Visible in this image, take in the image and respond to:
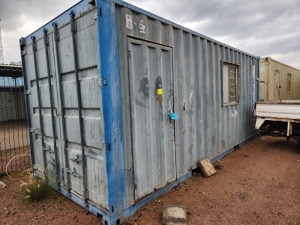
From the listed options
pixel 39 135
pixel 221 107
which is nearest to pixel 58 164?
pixel 39 135

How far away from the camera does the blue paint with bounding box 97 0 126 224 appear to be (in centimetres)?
263

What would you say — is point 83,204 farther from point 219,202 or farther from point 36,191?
point 219,202

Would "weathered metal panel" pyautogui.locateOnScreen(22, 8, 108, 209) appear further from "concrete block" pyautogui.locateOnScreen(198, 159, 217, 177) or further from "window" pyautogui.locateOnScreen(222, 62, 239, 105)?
"window" pyautogui.locateOnScreen(222, 62, 239, 105)

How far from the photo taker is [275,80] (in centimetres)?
1025

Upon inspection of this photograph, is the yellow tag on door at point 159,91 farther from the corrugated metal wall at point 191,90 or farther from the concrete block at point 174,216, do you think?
the concrete block at point 174,216

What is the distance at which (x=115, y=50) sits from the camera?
2766mm

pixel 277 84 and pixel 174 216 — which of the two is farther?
pixel 277 84

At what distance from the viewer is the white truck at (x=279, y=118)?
579cm

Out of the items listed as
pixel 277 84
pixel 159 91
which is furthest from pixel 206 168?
pixel 277 84

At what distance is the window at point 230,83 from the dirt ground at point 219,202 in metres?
1.95

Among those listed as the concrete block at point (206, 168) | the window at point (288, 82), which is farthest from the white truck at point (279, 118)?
the window at point (288, 82)

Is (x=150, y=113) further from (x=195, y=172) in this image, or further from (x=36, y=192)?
(x=36, y=192)

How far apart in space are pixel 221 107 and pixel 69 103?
12.7 feet

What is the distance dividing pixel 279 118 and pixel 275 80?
5142 millimetres
